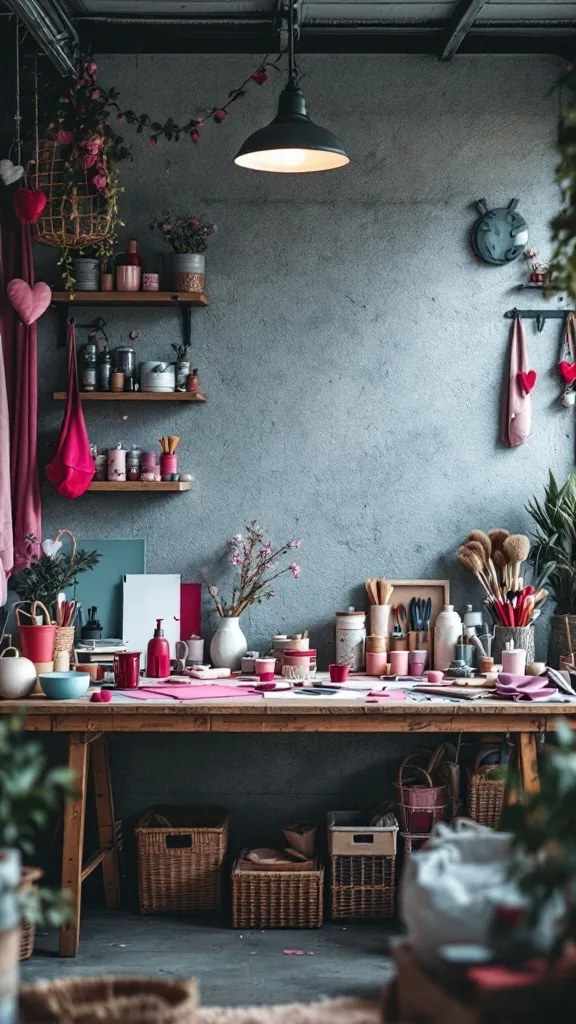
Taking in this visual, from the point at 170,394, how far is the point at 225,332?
45cm

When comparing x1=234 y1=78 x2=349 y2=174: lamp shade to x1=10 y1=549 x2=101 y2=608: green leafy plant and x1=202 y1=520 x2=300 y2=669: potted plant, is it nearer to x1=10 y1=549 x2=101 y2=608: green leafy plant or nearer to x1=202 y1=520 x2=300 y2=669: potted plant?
x1=202 y1=520 x2=300 y2=669: potted plant

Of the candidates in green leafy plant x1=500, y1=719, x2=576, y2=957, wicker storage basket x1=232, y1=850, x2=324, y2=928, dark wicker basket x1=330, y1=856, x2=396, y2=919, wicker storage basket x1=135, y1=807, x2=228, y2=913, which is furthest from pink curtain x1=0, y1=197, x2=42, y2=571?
green leafy plant x1=500, y1=719, x2=576, y2=957

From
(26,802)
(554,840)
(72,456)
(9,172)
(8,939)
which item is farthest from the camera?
(72,456)

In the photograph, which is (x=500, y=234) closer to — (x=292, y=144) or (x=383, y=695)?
(x=292, y=144)

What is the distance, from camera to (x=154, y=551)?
17.7 feet

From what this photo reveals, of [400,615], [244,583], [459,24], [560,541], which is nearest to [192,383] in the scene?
[244,583]

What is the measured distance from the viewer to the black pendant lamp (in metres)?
4.03

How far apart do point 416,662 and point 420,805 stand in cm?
63

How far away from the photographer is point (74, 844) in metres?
4.38

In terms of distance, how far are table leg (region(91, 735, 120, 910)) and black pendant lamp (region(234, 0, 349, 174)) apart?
2.53m

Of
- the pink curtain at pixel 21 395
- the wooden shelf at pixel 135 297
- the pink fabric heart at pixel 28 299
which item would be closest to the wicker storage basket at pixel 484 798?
the pink curtain at pixel 21 395

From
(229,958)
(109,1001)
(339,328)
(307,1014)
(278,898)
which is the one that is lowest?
(229,958)

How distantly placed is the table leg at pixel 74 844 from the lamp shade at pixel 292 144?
230cm

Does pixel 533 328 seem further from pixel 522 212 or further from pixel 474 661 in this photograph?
pixel 474 661
